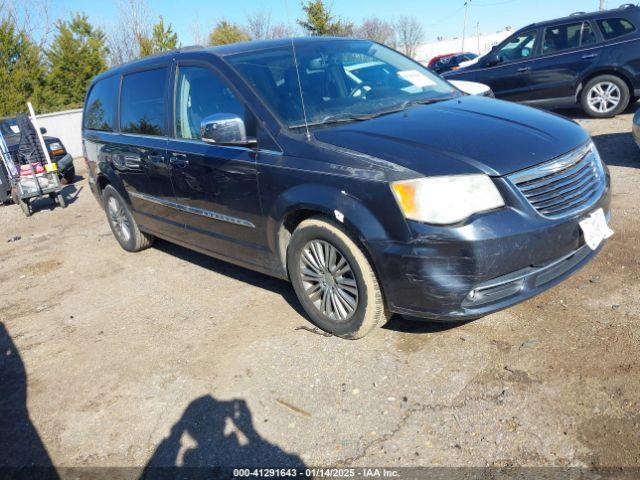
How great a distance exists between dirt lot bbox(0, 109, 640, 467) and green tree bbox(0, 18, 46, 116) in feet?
58.9

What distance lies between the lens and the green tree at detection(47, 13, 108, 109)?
70.7ft

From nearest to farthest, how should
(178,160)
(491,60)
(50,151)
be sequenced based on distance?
(178,160)
(491,60)
(50,151)

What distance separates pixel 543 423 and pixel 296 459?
1174 millimetres

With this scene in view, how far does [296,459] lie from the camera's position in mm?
2564

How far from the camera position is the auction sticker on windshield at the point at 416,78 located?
4.24 metres

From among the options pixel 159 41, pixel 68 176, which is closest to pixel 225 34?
pixel 159 41

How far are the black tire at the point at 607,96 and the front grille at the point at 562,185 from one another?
21.8 feet

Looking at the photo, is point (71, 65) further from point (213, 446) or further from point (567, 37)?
point (213, 446)

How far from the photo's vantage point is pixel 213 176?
3.91 metres

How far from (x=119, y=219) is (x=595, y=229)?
479 cm

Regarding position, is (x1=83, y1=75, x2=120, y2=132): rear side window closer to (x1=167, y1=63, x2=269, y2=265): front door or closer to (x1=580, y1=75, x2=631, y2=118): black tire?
(x1=167, y1=63, x2=269, y2=265): front door

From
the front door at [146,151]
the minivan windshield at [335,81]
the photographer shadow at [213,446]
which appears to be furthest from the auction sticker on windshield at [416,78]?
the photographer shadow at [213,446]

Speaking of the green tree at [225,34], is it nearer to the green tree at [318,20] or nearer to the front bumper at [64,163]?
the green tree at [318,20]

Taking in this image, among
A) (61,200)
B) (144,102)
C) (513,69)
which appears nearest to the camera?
(144,102)
